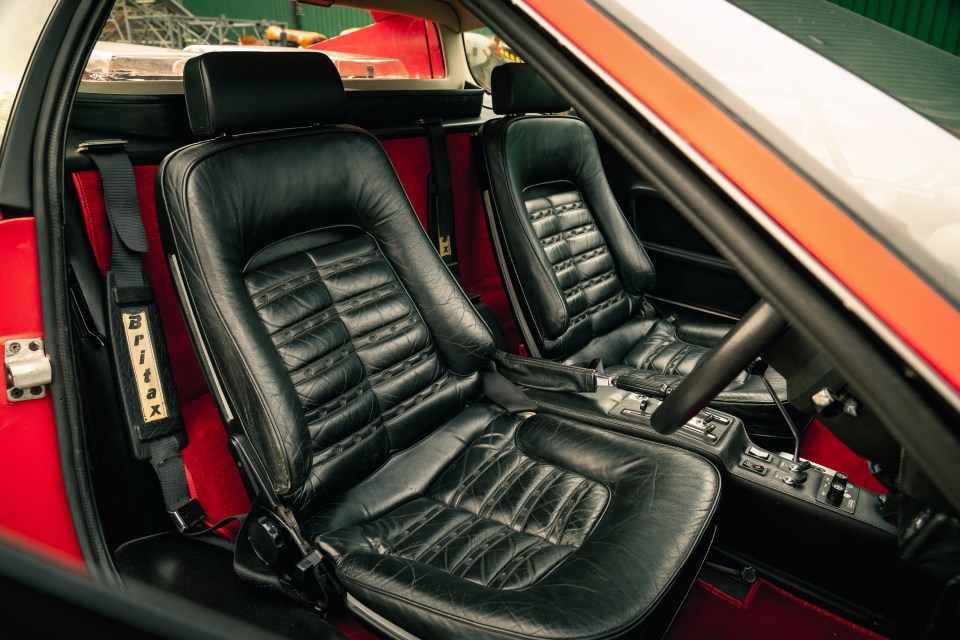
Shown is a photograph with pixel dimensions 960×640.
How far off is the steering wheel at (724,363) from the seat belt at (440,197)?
129 centimetres

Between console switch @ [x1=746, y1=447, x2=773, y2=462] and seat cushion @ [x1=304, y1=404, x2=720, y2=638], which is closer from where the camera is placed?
seat cushion @ [x1=304, y1=404, x2=720, y2=638]

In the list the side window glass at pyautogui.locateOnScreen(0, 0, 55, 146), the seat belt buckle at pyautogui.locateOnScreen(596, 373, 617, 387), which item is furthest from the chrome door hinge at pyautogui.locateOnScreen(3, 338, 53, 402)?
the seat belt buckle at pyautogui.locateOnScreen(596, 373, 617, 387)

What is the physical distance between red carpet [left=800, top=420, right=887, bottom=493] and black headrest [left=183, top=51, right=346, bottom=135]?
64.0 inches

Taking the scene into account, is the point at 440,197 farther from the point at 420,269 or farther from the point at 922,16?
the point at 922,16

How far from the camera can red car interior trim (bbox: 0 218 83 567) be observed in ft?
3.23

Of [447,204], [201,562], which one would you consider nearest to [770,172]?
[201,562]

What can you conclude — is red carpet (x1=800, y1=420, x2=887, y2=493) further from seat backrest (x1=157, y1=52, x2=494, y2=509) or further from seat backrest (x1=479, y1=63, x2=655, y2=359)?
seat backrest (x1=157, y1=52, x2=494, y2=509)

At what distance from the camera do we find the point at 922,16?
4.75 meters

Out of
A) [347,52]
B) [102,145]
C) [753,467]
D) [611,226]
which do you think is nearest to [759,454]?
[753,467]

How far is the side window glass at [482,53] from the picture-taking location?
2.72 meters

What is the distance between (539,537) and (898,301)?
2.81 ft

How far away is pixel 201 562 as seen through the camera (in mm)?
1234

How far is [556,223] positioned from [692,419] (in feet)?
2.83

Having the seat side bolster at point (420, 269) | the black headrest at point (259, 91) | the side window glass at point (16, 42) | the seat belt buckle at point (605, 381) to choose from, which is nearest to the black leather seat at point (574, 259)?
the seat belt buckle at point (605, 381)
